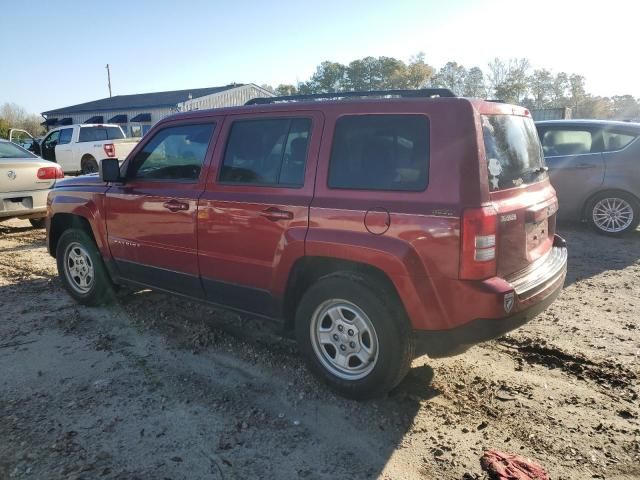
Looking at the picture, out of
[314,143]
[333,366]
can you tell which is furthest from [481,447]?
[314,143]

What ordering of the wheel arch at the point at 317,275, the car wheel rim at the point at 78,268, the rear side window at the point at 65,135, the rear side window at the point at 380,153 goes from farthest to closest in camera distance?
the rear side window at the point at 65,135 < the car wheel rim at the point at 78,268 < the wheel arch at the point at 317,275 < the rear side window at the point at 380,153

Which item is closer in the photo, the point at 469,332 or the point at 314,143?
the point at 469,332

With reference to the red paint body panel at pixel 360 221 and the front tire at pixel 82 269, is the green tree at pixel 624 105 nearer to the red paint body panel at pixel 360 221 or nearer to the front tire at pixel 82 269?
the red paint body panel at pixel 360 221

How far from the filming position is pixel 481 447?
2.81m

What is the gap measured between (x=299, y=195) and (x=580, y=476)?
223cm

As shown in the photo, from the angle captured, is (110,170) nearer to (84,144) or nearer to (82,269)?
(82,269)

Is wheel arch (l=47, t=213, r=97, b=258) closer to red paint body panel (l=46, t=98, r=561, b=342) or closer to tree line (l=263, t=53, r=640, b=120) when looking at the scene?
red paint body panel (l=46, t=98, r=561, b=342)

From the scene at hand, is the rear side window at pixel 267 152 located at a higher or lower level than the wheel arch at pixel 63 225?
higher

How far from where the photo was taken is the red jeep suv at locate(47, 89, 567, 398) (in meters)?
2.81

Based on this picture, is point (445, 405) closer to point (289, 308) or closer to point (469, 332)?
point (469, 332)

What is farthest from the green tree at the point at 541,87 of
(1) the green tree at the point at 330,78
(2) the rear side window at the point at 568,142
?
(2) the rear side window at the point at 568,142

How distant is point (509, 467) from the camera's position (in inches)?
103

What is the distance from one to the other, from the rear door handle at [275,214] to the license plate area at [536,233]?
151 cm

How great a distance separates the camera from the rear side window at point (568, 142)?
777 centimetres
